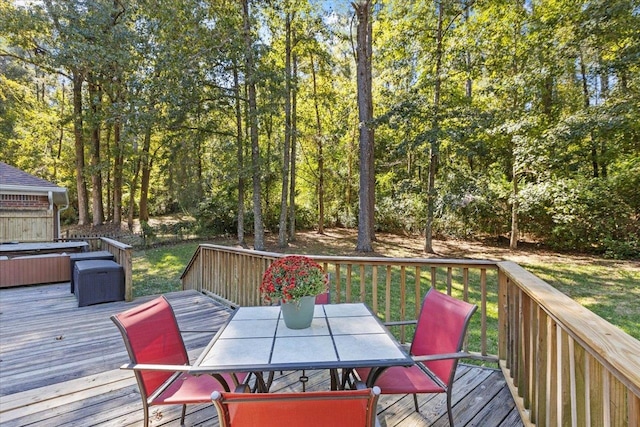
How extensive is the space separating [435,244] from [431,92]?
514cm

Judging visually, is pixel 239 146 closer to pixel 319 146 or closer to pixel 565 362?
pixel 319 146

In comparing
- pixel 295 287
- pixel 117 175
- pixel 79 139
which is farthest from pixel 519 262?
pixel 79 139

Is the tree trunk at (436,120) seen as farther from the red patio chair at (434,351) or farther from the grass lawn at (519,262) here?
the red patio chair at (434,351)

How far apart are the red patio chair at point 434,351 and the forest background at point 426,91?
7.14 m

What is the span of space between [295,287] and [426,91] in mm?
9284

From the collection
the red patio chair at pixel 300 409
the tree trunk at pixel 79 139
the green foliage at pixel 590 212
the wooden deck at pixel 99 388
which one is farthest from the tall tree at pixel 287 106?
the red patio chair at pixel 300 409

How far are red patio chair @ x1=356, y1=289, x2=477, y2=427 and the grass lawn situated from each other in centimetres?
425

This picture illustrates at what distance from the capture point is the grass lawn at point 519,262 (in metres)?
5.88

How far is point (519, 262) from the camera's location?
29.7 ft

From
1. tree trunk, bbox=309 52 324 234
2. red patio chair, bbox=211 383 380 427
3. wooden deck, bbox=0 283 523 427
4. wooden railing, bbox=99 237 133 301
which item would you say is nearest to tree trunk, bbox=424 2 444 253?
tree trunk, bbox=309 52 324 234

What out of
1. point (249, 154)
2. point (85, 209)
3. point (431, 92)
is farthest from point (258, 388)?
point (85, 209)

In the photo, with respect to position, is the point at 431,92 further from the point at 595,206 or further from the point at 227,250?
the point at 227,250

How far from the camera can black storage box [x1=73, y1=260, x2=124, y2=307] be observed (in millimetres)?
5375

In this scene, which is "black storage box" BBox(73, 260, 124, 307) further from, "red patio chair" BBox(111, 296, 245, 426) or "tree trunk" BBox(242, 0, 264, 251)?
"tree trunk" BBox(242, 0, 264, 251)
